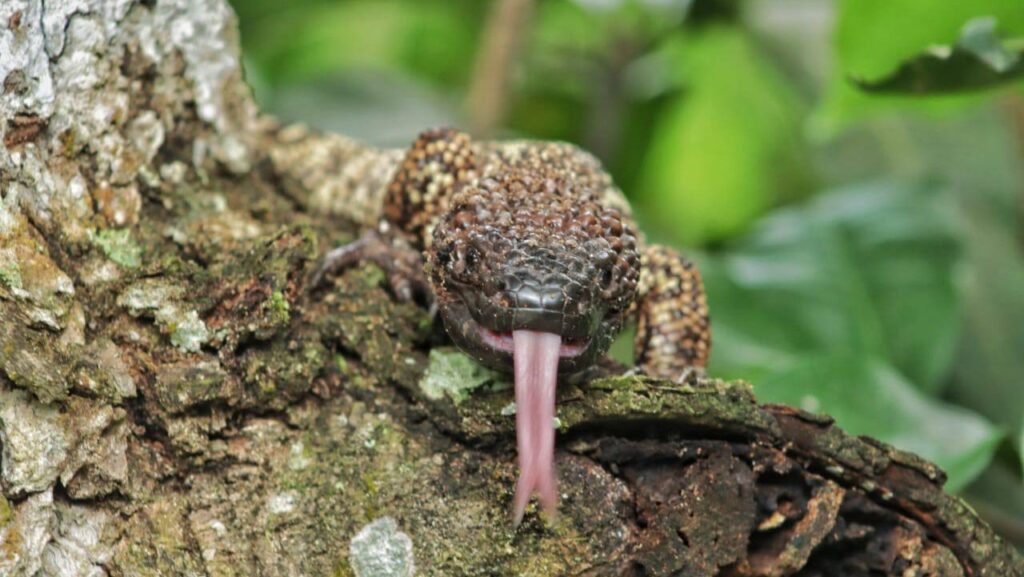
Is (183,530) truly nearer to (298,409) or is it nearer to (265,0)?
(298,409)

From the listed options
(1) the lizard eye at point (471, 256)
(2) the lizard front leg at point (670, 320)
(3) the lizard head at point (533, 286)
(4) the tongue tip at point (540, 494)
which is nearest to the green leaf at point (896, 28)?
(2) the lizard front leg at point (670, 320)

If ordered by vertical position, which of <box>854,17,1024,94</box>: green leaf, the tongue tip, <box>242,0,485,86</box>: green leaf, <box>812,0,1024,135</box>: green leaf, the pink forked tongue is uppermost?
<box>242,0,485,86</box>: green leaf

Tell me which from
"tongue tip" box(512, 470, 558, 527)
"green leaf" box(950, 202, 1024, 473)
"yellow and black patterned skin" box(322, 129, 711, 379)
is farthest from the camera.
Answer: "green leaf" box(950, 202, 1024, 473)

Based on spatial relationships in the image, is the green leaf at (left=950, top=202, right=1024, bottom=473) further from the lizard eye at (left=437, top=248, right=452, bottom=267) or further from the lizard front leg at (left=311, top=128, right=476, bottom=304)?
the lizard eye at (left=437, top=248, right=452, bottom=267)

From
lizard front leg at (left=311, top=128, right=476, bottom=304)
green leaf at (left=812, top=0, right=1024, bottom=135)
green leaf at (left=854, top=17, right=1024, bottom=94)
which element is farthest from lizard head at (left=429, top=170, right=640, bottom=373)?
green leaf at (left=812, top=0, right=1024, bottom=135)

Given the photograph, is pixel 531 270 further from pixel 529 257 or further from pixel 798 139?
pixel 798 139

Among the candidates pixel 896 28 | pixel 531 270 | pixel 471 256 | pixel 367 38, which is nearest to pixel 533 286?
pixel 531 270
